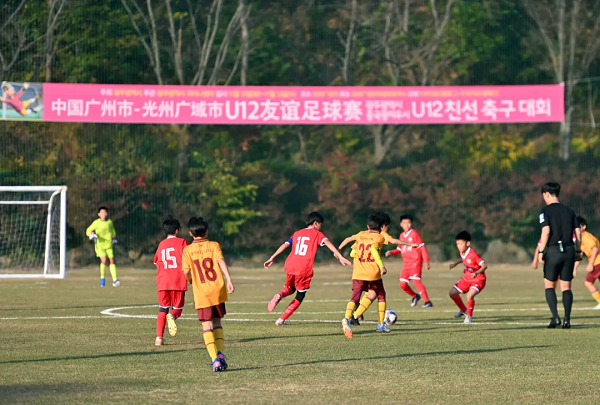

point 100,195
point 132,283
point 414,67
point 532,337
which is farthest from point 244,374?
point 414,67

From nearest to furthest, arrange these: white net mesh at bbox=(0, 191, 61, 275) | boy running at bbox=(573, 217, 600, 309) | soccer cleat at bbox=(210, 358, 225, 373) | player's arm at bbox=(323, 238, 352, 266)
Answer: soccer cleat at bbox=(210, 358, 225, 373), player's arm at bbox=(323, 238, 352, 266), boy running at bbox=(573, 217, 600, 309), white net mesh at bbox=(0, 191, 61, 275)

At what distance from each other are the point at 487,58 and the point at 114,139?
53.7 feet

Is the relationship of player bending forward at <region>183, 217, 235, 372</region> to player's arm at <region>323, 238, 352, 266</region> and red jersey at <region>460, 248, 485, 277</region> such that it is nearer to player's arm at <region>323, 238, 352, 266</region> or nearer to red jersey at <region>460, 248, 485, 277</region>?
player's arm at <region>323, 238, 352, 266</region>

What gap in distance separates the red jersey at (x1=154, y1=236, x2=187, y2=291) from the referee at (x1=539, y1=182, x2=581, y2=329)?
5.57 metres

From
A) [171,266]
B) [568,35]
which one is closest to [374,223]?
[171,266]

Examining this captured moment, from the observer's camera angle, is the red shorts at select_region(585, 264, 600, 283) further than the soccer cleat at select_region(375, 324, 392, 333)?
Yes

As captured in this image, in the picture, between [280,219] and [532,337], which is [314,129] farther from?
[532,337]

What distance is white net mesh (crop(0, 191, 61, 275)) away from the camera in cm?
3234

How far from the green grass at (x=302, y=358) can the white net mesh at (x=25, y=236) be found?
12.4 meters

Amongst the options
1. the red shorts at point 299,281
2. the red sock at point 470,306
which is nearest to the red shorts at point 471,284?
the red sock at point 470,306

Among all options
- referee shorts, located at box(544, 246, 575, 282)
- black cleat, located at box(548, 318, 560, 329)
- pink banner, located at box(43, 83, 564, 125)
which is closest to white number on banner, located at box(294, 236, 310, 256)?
referee shorts, located at box(544, 246, 575, 282)

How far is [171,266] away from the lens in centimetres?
1302

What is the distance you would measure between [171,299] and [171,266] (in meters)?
0.45

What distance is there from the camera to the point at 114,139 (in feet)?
131
